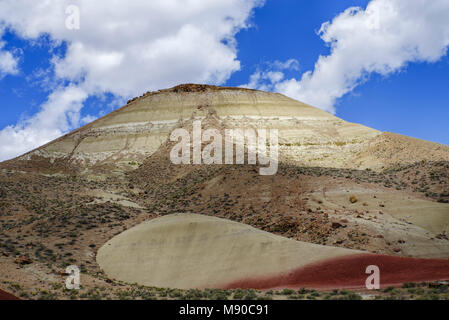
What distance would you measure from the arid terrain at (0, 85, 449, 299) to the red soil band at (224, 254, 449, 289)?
0.08m

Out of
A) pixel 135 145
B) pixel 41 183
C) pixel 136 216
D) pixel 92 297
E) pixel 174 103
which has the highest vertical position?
pixel 174 103

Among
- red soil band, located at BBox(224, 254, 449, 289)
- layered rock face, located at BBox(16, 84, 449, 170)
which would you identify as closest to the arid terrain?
red soil band, located at BBox(224, 254, 449, 289)

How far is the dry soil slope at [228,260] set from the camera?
1719cm

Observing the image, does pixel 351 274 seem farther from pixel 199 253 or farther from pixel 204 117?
pixel 204 117

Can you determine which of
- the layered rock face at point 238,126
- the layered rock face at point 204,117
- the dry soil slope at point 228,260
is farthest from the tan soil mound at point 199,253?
the layered rock face at point 204,117

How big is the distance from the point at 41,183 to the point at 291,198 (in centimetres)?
2704

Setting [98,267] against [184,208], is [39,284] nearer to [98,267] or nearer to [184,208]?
[98,267]

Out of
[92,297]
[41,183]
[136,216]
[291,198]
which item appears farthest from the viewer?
[41,183]

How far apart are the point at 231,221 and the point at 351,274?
33.4ft

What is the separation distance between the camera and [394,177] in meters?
37.7

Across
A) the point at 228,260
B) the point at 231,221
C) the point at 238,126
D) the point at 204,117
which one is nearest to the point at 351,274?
the point at 228,260

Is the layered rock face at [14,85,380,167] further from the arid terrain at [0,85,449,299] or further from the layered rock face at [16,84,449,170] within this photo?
the arid terrain at [0,85,449,299]

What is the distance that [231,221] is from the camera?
25781 mm
